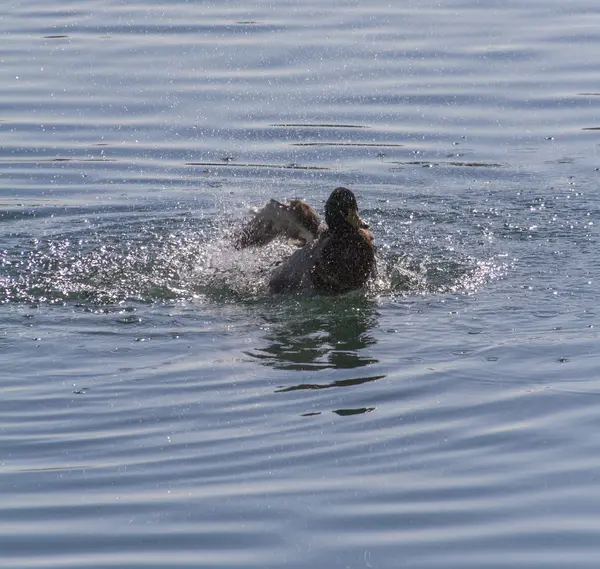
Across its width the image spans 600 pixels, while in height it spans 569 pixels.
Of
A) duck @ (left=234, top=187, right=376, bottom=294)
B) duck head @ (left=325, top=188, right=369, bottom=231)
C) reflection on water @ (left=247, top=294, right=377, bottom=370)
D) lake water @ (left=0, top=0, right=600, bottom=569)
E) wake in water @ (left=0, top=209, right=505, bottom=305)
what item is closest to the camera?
lake water @ (left=0, top=0, right=600, bottom=569)

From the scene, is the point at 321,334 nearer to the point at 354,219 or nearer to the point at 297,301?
the point at 297,301

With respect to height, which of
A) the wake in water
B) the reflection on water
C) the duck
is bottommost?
the reflection on water

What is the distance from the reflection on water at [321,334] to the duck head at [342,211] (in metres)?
0.52

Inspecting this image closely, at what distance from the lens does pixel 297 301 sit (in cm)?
982

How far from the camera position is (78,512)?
6656mm

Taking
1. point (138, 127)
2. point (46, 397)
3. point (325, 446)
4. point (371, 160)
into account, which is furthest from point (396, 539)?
point (138, 127)

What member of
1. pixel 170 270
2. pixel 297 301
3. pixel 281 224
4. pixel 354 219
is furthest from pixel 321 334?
pixel 170 270

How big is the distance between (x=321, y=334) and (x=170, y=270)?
71.1 inches

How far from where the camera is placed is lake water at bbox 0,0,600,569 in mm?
6609

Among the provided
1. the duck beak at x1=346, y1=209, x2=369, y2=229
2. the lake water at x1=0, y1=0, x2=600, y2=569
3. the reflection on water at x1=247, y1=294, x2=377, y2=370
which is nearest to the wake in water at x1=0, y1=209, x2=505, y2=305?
the lake water at x1=0, y1=0, x2=600, y2=569

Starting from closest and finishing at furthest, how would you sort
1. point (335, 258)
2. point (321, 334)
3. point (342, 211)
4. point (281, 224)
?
1. point (321, 334)
2. point (342, 211)
3. point (335, 258)
4. point (281, 224)

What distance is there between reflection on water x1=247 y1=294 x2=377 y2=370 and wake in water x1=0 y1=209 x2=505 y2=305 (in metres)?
0.33

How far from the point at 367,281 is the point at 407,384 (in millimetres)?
1745

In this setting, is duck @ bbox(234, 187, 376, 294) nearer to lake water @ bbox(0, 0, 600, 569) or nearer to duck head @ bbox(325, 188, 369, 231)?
duck head @ bbox(325, 188, 369, 231)
